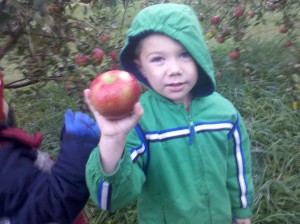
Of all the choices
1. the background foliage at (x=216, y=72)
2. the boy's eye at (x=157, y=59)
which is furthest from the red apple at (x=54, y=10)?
the boy's eye at (x=157, y=59)

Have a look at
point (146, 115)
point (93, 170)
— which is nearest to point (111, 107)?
point (93, 170)

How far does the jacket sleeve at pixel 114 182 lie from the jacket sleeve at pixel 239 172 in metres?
0.43

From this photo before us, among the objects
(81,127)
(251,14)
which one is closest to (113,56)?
(81,127)

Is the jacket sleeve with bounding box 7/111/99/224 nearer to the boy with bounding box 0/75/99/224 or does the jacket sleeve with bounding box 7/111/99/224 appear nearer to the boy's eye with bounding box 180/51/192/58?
the boy with bounding box 0/75/99/224

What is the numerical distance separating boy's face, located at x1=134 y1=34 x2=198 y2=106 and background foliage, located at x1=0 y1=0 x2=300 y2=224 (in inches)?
16.7

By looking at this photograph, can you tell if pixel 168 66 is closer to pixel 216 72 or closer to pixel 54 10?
pixel 54 10

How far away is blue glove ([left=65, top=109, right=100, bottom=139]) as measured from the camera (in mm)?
1474

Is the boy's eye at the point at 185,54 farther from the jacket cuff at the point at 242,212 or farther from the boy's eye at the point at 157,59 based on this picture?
the jacket cuff at the point at 242,212

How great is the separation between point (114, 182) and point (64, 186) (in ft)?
0.47

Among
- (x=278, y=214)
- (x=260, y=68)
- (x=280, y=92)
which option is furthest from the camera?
(x=260, y=68)

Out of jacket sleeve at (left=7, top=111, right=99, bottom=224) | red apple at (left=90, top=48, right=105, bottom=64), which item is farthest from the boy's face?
red apple at (left=90, top=48, right=105, bottom=64)

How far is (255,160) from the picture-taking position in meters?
3.15

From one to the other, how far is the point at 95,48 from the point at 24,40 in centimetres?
37

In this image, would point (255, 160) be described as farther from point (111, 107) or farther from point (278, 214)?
point (111, 107)
